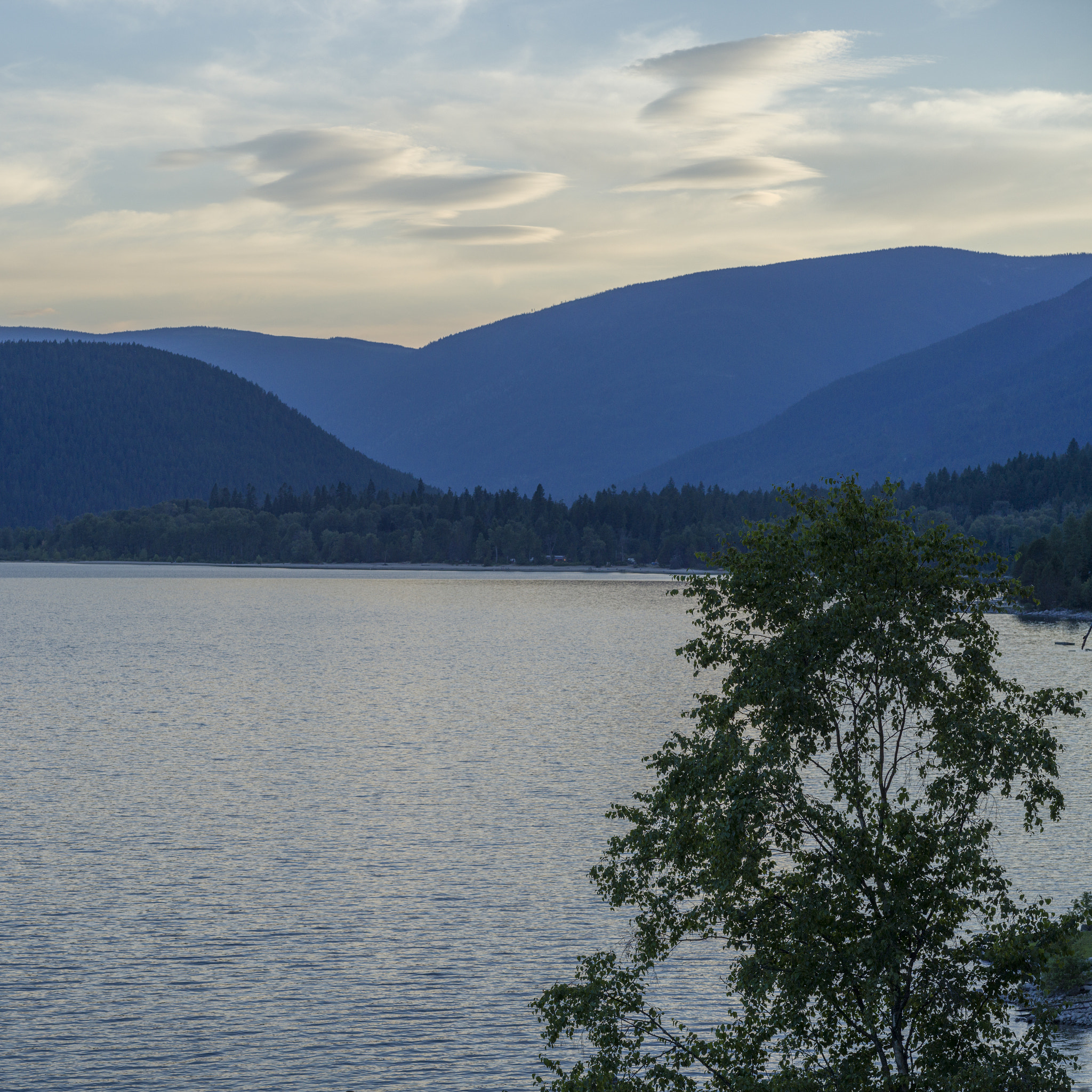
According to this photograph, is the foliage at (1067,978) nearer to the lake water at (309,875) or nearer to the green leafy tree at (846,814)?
the lake water at (309,875)

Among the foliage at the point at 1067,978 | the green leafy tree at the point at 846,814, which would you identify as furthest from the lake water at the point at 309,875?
the green leafy tree at the point at 846,814

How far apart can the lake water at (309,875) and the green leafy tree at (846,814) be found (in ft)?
29.4

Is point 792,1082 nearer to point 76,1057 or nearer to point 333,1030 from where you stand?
point 333,1030

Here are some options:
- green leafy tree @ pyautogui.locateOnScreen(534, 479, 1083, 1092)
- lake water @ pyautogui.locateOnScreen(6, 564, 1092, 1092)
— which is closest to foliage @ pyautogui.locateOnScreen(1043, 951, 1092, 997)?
lake water @ pyautogui.locateOnScreen(6, 564, 1092, 1092)

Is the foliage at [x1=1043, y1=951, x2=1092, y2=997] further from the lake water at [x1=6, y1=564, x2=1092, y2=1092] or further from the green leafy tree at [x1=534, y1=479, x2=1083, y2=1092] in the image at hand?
the green leafy tree at [x1=534, y1=479, x2=1083, y2=1092]

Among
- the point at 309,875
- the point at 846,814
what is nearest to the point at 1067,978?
the point at 846,814

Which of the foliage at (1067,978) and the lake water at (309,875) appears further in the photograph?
the foliage at (1067,978)

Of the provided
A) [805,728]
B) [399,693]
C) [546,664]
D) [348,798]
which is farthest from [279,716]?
[805,728]

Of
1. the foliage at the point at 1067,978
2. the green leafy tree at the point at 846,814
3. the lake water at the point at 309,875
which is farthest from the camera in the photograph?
the foliage at the point at 1067,978

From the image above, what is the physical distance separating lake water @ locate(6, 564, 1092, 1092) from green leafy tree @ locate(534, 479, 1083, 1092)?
352 inches

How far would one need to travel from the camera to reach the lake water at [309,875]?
3403 centimetres

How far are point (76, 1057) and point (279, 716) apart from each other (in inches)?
2697

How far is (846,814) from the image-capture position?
24188mm

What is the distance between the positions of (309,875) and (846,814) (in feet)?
104
